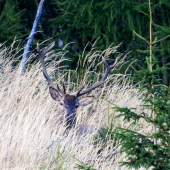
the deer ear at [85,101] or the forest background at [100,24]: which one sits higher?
the forest background at [100,24]

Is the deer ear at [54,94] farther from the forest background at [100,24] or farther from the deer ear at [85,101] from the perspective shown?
the forest background at [100,24]

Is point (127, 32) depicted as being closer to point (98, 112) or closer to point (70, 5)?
point (70, 5)

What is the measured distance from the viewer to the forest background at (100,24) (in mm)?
7781

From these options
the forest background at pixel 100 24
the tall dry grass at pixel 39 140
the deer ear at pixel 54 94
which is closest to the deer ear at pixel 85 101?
the tall dry grass at pixel 39 140

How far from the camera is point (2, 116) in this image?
465 cm

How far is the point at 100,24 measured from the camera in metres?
8.29

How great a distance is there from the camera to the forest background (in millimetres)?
7781

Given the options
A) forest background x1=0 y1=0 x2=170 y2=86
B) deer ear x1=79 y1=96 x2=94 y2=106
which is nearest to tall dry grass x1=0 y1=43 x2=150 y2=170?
deer ear x1=79 y1=96 x2=94 y2=106

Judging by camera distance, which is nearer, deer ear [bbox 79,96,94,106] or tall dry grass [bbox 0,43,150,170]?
tall dry grass [bbox 0,43,150,170]

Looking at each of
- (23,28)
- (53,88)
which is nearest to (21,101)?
(53,88)

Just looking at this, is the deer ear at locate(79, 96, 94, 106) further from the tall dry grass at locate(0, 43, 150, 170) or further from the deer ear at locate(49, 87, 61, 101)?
the deer ear at locate(49, 87, 61, 101)

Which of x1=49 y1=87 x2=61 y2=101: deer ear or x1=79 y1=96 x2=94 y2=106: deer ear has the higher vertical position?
x1=49 y1=87 x2=61 y2=101: deer ear

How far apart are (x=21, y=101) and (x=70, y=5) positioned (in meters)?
3.60

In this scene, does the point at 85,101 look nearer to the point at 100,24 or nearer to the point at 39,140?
the point at 39,140
